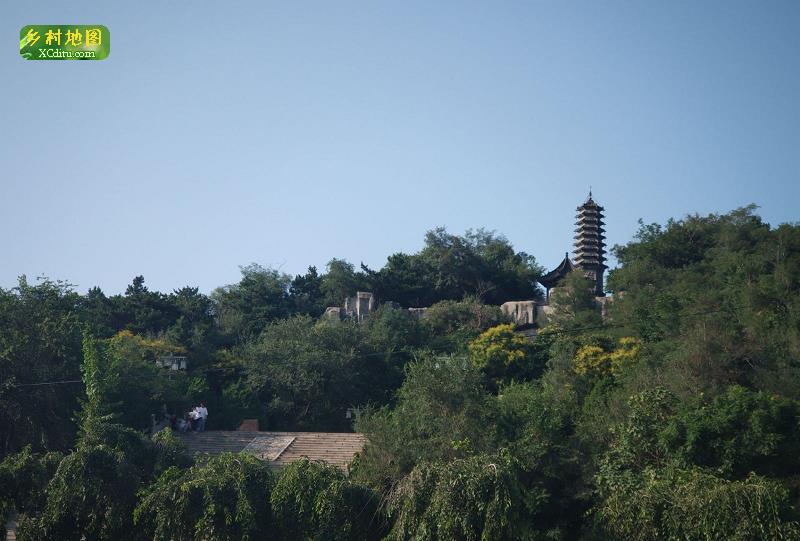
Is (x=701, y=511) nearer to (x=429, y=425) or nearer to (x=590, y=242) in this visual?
(x=429, y=425)

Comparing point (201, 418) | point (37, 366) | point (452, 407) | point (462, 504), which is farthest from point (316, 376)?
point (462, 504)

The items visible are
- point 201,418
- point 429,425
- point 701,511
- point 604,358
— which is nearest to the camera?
point 701,511

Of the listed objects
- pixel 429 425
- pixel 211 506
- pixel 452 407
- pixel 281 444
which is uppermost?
pixel 452 407

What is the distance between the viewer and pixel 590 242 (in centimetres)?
4762

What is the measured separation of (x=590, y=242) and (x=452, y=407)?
27456 millimetres

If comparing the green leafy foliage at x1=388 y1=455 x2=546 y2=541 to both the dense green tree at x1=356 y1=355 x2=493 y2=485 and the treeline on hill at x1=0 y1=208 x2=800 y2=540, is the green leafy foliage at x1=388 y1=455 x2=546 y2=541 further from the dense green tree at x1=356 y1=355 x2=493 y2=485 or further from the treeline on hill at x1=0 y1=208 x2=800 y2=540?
the dense green tree at x1=356 y1=355 x2=493 y2=485

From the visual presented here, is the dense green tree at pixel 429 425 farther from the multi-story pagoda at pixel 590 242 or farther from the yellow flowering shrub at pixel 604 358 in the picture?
the multi-story pagoda at pixel 590 242

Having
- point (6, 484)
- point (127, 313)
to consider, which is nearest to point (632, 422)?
point (6, 484)

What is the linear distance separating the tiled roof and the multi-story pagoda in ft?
69.7

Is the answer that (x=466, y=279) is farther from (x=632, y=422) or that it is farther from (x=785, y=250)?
(x=632, y=422)

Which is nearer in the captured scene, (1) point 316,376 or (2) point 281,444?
(2) point 281,444

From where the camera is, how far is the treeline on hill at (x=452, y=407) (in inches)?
670

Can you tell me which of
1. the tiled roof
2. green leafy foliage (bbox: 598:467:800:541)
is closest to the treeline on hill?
green leafy foliage (bbox: 598:467:800:541)

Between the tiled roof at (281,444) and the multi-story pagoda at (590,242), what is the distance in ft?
69.7
